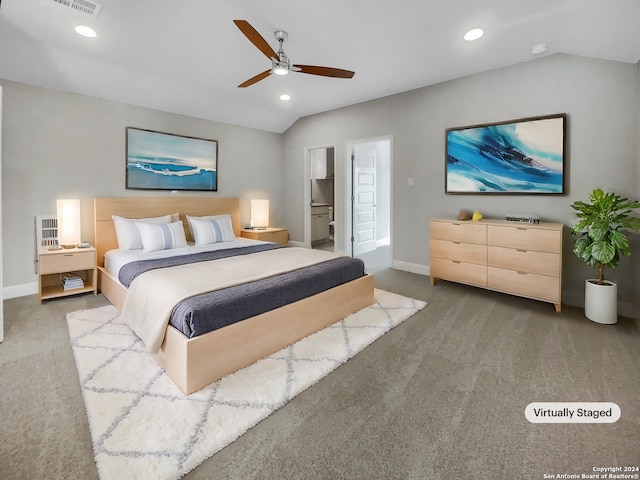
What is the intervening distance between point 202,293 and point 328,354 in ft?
3.29

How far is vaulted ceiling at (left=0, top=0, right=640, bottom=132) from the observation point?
2602 mm

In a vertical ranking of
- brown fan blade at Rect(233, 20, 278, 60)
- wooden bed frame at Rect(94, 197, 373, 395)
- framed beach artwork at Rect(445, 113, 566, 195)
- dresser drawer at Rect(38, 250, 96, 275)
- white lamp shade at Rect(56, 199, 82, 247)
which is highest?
brown fan blade at Rect(233, 20, 278, 60)

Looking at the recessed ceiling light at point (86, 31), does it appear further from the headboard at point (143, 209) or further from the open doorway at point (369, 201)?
the open doorway at point (369, 201)

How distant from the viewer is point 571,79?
3.32m

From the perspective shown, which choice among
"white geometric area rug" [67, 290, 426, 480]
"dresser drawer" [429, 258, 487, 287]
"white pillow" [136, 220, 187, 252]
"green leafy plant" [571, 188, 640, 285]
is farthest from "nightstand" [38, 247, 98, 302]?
"green leafy plant" [571, 188, 640, 285]

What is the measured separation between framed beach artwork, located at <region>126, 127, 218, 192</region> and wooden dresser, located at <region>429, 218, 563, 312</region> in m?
3.56

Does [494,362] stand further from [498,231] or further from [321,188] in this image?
[321,188]

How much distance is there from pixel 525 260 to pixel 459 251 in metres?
0.70

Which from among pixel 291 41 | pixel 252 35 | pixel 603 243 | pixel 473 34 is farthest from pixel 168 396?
pixel 473 34

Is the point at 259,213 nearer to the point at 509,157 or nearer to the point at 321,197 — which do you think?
the point at 321,197

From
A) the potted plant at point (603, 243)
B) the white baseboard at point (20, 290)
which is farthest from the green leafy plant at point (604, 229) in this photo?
the white baseboard at point (20, 290)

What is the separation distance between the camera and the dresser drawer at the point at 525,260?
124 inches

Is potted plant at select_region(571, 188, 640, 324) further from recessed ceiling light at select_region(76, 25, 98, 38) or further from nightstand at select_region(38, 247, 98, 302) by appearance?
nightstand at select_region(38, 247, 98, 302)

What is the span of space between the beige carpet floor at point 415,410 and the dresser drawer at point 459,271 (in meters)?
0.80
